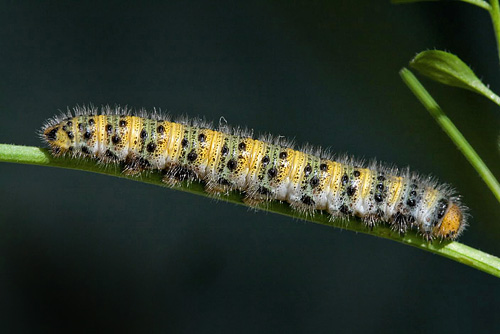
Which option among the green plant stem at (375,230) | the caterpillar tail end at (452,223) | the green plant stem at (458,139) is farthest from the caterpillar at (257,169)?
the green plant stem at (458,139)

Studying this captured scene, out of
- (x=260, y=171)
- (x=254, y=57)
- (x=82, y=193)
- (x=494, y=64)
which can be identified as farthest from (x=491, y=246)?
(x=260, y=171)

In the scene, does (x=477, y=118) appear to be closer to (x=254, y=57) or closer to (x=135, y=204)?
(x=254, y=57)

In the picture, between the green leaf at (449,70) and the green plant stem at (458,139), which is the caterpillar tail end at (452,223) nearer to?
the green plant stem at (458,139)

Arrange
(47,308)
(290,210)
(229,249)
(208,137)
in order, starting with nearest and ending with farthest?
1. (290,210)
2. (208,137)
3. (47,308)
4. (229,249)

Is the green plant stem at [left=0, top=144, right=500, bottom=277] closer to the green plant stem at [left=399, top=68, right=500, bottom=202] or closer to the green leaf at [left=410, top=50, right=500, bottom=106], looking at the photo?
the green plant stem at [left=399, top=68, right=500, bottom=202]

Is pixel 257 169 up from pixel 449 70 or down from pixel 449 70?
down

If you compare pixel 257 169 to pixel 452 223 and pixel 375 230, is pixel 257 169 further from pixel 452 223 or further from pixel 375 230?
pixel 452 223

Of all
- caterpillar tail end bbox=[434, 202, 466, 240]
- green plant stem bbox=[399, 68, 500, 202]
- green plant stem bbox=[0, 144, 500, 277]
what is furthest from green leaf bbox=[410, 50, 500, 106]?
caterpillar tail end bbox=[434, 202, 466, 240]

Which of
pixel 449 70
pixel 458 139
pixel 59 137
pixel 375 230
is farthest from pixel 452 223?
pixel 59 137
